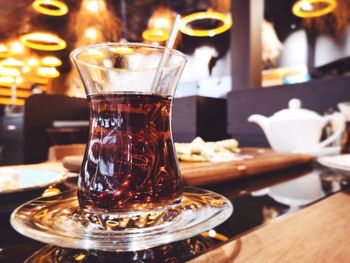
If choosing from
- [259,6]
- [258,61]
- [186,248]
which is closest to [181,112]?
[186,248]

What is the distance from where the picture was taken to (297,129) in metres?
1.07

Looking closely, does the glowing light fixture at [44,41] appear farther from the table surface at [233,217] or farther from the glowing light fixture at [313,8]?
the glowing light fixture at [313,8]

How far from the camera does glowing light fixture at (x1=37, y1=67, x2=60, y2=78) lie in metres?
3.24

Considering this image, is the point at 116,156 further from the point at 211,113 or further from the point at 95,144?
the point at 211,113

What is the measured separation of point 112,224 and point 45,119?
2.27m

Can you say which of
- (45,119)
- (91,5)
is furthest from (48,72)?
(91,5)

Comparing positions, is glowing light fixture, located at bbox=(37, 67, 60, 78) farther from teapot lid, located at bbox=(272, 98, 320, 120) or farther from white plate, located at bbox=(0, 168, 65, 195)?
Answer: white plate, located at bbox=(0, 168, 65, 195)

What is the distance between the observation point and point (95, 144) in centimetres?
36

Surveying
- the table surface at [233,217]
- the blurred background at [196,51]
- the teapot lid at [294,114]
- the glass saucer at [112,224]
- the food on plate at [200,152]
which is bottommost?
the table surface at [233,217]

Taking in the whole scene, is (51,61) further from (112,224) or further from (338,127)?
(112,224)

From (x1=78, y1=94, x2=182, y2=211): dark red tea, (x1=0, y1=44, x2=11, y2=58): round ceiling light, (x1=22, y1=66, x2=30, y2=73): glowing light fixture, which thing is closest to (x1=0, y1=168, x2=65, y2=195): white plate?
(x1=78, y1=94, x2=182, y2=211): dark red tea

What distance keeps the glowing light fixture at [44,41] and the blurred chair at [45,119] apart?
0.44m

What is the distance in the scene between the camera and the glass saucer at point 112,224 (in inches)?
9.4

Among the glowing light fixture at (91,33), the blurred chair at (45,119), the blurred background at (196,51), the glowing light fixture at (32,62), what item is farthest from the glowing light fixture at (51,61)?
the glowing light fixture at (91,33)
